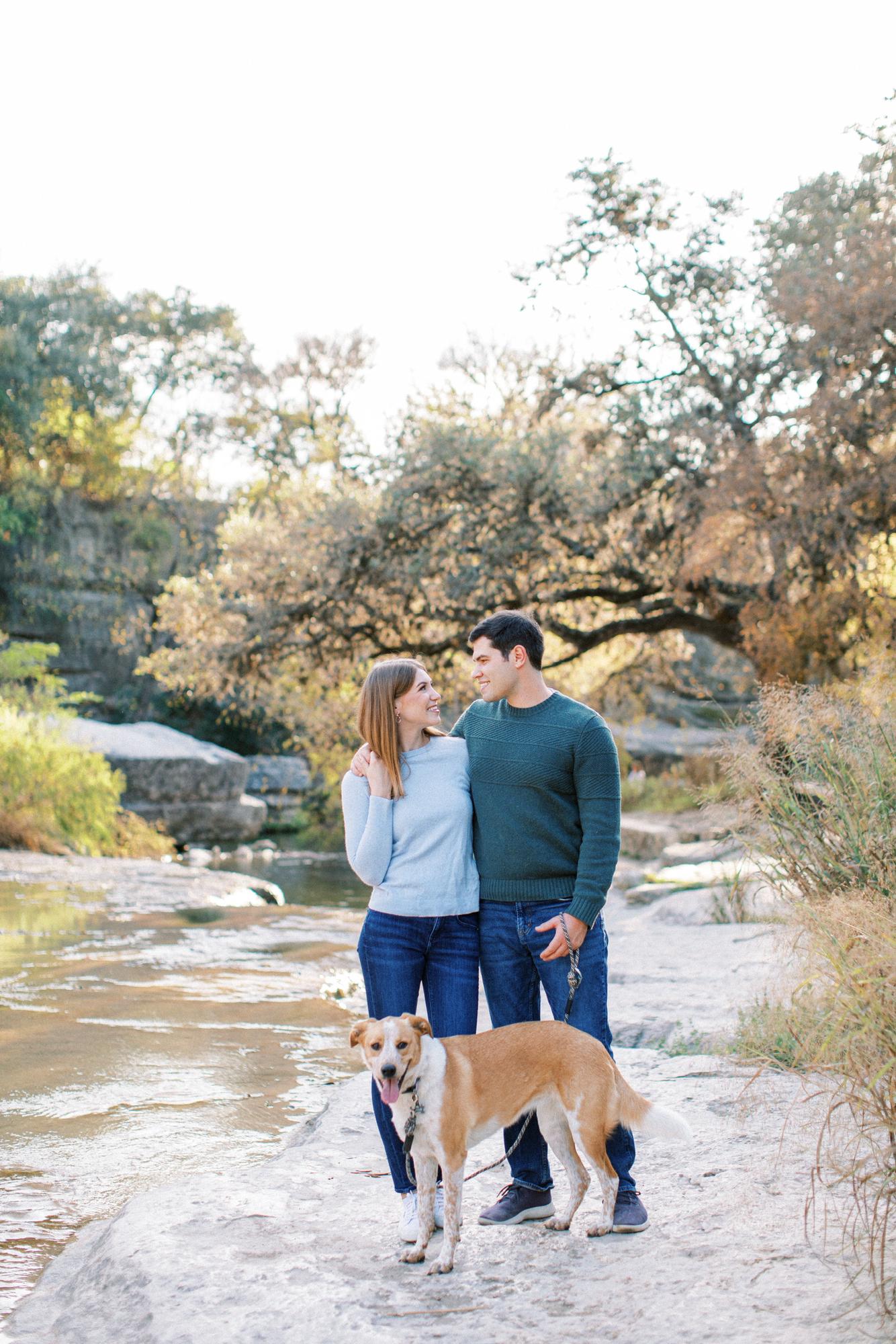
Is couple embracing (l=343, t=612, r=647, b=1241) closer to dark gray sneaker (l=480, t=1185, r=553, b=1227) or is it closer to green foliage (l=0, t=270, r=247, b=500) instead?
dark gray sneaker (l=480, t=1185, r=553, b=1227)

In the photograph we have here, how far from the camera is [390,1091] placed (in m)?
3.40

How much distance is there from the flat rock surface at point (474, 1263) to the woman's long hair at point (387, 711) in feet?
4.53

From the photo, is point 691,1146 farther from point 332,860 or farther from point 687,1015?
point 332,860

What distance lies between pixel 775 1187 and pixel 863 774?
237 cm

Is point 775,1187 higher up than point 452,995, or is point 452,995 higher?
point 452,995

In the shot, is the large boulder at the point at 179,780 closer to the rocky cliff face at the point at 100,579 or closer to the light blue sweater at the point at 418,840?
the rocky cliff face at the point at 100,579

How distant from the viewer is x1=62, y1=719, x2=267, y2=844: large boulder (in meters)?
20.7

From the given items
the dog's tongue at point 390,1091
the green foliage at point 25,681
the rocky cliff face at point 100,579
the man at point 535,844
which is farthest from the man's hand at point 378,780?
the rocky cliff face at point 100,579

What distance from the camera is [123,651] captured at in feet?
97.1

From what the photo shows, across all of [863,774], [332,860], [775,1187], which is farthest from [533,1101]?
[332,860]

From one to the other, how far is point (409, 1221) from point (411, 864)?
105 cm

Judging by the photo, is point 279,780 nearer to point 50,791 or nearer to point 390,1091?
point 50,791

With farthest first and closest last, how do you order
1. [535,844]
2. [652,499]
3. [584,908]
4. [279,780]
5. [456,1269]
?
1. [279,780]
2. [652,499]
3. [535,844]
4. [584,908]
5. [456,1269]

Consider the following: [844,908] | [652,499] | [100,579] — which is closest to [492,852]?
[844,908]
